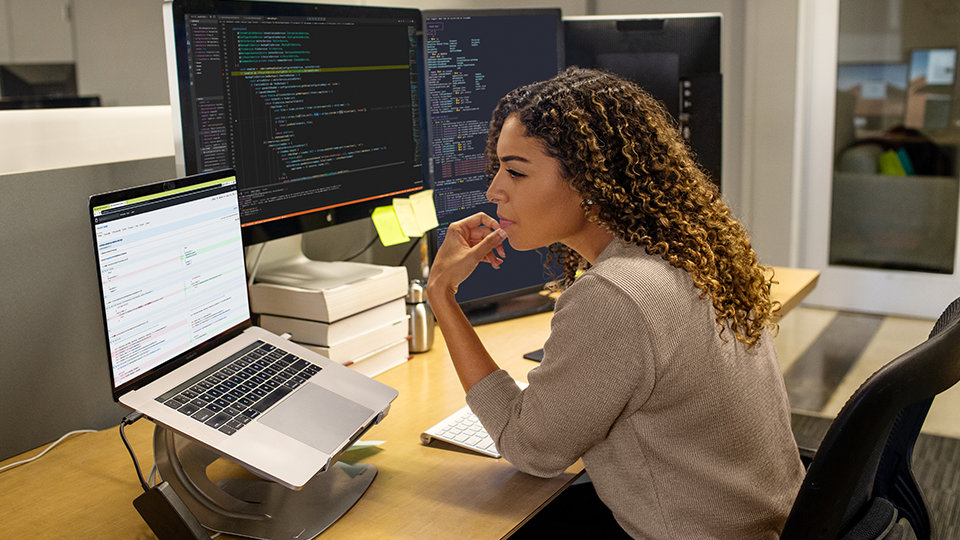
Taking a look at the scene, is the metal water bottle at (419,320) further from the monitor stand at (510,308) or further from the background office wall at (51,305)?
the background office wall at (51,305)

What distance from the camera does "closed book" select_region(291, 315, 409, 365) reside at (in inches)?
60.8

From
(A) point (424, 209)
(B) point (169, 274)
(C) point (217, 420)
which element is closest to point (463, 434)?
(C) point (217, 420)

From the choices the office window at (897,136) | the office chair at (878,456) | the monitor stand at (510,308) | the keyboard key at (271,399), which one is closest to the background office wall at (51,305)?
the keyboard key at (271,399)

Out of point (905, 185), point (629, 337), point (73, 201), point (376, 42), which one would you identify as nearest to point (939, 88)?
point (905, 185)

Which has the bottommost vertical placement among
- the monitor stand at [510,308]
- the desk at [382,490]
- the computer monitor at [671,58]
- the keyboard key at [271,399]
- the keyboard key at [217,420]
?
the desk at [382,490]

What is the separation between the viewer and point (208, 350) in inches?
49.6

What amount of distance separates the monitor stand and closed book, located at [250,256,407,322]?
269mm

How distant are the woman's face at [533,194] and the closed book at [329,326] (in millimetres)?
430

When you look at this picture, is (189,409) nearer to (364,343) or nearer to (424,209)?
(364,343)

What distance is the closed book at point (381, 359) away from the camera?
160 centimetres

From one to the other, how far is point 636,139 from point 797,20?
10.5ft

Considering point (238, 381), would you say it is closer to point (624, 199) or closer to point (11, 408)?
point (11, 408)

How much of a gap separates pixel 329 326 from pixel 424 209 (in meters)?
0.40

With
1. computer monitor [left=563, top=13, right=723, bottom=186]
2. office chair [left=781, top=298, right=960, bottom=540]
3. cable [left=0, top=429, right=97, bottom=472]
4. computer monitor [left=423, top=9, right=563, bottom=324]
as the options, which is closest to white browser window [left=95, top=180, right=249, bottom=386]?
cable [left=0, top=429, right=97, bottom=472]
